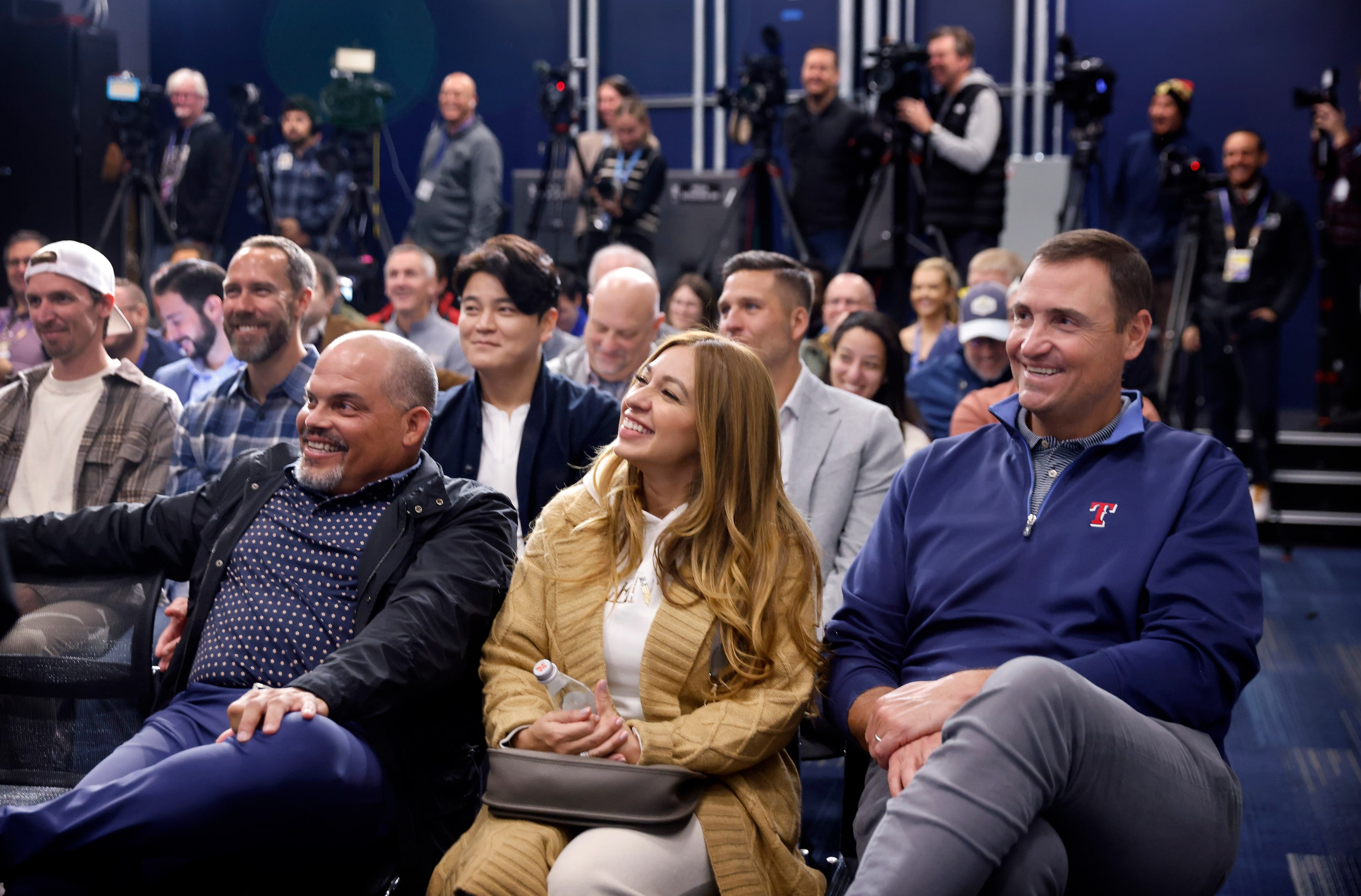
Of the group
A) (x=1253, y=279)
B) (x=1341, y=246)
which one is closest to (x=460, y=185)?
(x=1253, y=279)

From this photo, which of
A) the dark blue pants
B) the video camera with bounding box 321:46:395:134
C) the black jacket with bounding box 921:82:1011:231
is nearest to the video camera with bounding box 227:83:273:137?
the video camera with bounding box 321:46:395:134

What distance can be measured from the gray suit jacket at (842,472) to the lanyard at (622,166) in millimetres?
3283

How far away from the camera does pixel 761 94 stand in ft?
18.8

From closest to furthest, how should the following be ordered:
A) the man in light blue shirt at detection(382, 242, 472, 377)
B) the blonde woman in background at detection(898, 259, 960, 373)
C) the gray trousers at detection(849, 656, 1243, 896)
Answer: the gray trousers at detection(849, 656, 1243, 896) < the man in light blue shirt at detection(382, 242, 472, 377) < the blonde woman in background at detection(898, 259, 960, 373)

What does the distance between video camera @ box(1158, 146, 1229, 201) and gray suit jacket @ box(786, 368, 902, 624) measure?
3.32m

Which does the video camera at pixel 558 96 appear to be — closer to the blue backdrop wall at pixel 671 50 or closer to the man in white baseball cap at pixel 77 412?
the blue backdrop wall at pixel 671 50

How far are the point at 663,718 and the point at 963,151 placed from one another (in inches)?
155

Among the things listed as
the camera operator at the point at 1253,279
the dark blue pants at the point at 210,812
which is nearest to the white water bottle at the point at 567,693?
the dark blue pants at the point at 210,812

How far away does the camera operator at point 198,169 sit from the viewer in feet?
22.6

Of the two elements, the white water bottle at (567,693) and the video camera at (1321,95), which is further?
the video camera at (1321,95)

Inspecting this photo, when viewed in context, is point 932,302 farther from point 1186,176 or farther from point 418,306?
point 418,306

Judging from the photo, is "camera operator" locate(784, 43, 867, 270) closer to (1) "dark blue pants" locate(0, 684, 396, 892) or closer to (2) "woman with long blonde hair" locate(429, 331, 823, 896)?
(2) "woman with long blonde hair" locate(429, 331, 823, 896)

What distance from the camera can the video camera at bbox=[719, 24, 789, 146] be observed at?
5.73 metres

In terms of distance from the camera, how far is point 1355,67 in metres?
7.12
